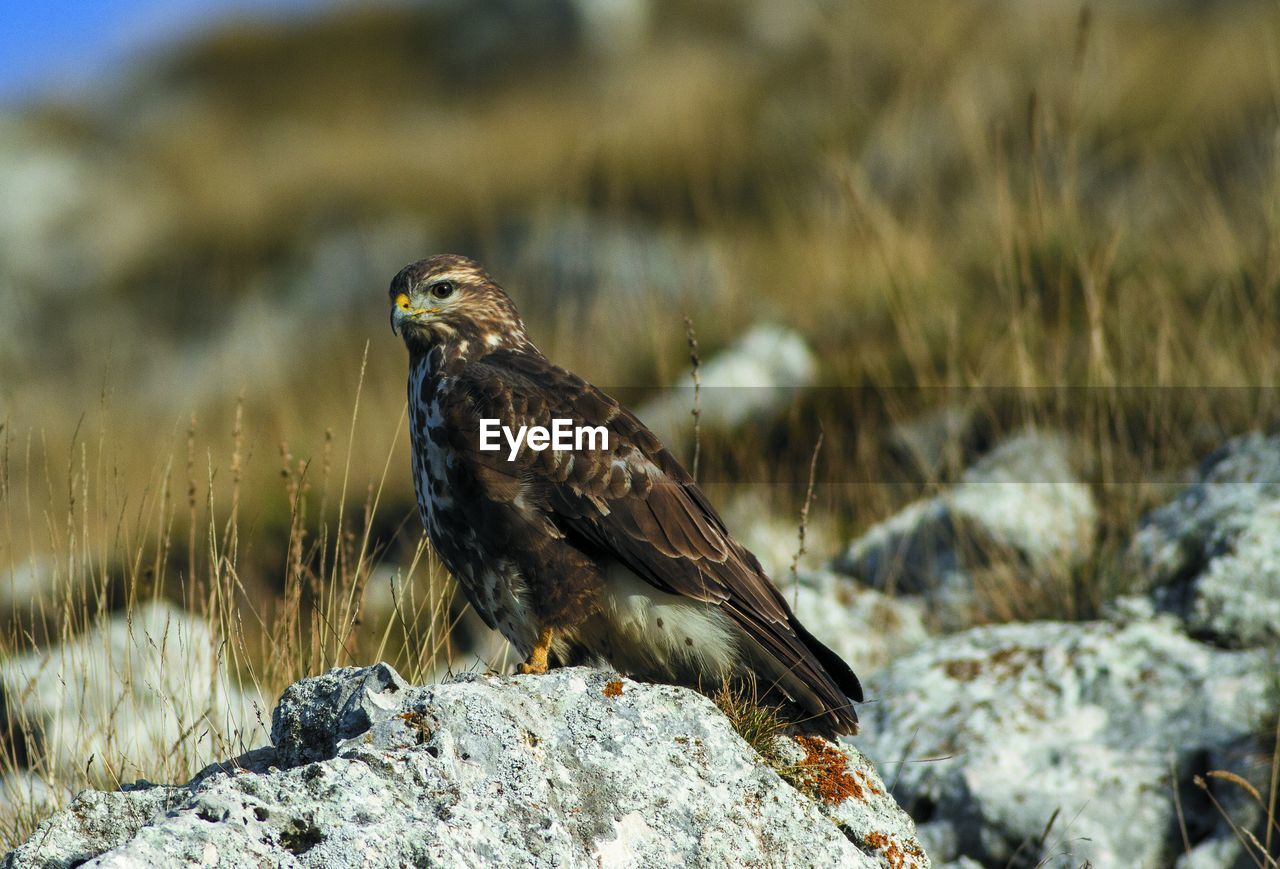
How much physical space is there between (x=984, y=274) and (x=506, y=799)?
749 cm

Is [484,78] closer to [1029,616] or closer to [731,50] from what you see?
[731,50]

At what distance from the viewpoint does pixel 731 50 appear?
19.6 meters

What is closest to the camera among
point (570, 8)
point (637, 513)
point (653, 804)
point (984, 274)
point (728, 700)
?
point (653, 804)

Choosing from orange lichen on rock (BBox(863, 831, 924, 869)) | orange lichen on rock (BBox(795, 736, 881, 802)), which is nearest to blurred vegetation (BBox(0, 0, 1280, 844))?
orange lichen on rock (BBox(795, 736, 881, 802))

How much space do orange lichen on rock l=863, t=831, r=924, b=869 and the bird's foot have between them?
0.94 meters

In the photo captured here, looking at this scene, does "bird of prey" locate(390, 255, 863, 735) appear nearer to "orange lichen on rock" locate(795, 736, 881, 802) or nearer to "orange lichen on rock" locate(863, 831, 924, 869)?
"orange lichen on rock" locate(795, 736, 881, 802)

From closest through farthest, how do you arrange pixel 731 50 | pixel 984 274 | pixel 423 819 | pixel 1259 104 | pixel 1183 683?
pixel 423 819, pixel 1183 683, pixel 984 274, pixel 1259 104, pixel 731 50

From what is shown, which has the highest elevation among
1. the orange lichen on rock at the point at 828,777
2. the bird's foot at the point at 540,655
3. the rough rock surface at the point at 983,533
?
the bird's foot at the point at 540,655

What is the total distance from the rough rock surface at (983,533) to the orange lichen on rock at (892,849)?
8.31ft

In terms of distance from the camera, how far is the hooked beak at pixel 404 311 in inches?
164

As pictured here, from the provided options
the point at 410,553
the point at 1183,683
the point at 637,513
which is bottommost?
the point at 410,553

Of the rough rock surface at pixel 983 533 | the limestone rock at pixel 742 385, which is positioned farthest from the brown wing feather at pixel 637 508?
the limestone rock at pixel 742 385

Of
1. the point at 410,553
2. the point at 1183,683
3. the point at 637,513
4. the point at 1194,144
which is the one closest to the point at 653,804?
the point at 637,513

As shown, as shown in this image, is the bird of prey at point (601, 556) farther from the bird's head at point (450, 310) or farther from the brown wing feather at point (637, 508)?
the bird's head at point (450, 310)
